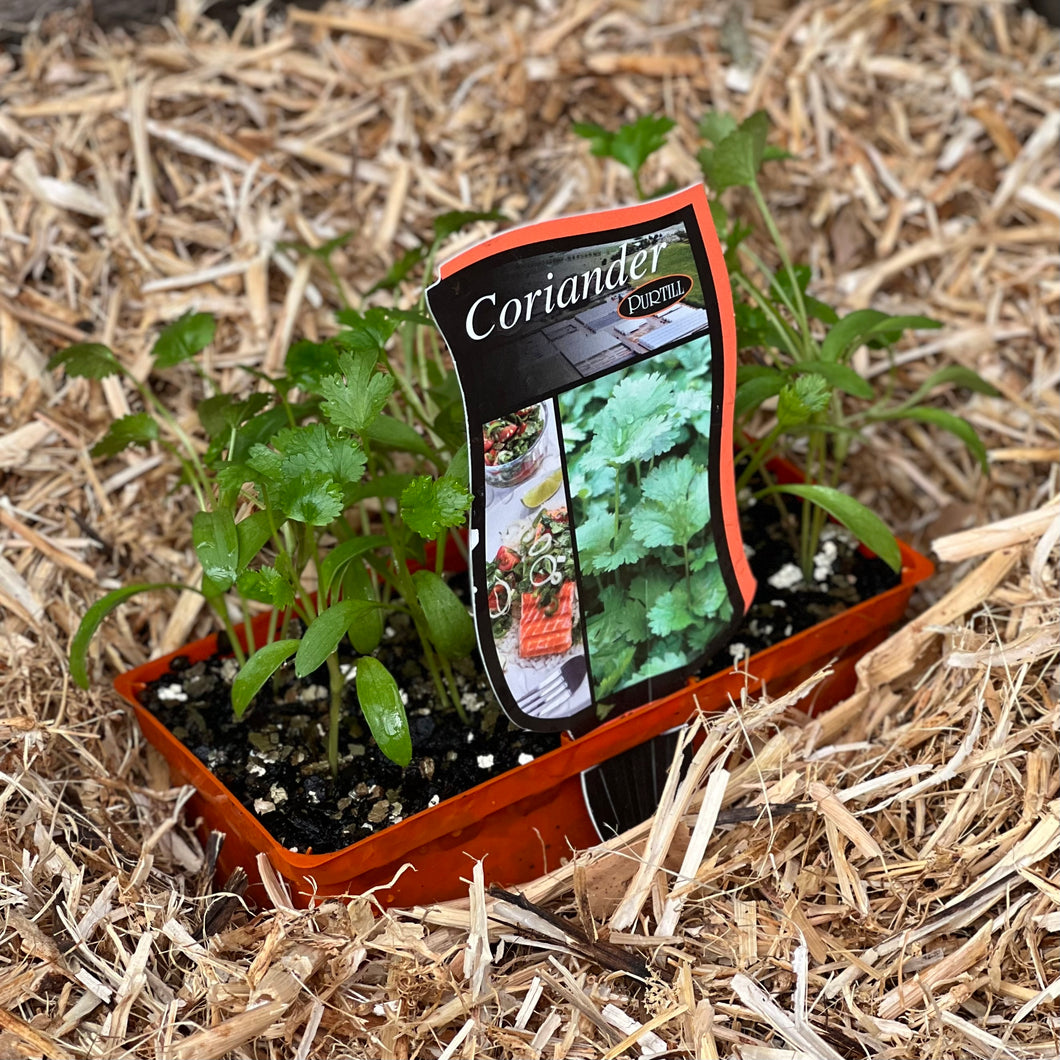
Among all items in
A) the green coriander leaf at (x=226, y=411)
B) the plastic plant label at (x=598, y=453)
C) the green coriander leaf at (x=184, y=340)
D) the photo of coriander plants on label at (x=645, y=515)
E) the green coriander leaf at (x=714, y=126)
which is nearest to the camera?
the plastic plant label at (x=598, y=453)

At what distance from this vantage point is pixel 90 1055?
1102 mm

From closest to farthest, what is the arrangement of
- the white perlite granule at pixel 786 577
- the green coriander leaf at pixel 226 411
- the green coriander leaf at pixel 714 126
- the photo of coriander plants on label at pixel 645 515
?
the photo of coriander plants on label at pixel 645 515
the green coriander leaf at pixel 226 411
the white perlite granule at pixel 786 577
the green coriander leaf at pixel 714 126

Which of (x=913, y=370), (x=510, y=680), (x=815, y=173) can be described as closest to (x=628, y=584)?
(x=510, y=680)

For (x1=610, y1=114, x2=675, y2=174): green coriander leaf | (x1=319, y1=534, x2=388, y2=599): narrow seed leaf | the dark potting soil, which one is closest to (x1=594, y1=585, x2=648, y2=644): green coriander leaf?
the dark potting soil

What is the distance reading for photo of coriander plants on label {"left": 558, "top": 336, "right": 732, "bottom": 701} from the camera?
47.9 inches

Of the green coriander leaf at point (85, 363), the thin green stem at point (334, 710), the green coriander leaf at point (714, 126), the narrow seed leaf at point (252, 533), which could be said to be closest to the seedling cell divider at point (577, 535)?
the thin green stem at point (334, 710)

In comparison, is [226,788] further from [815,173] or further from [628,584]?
[815,173]

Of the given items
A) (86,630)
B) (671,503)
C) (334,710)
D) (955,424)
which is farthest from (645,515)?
(86,630)

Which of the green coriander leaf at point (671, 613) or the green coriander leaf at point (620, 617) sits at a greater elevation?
the green coriander leaf at point (620, 617)

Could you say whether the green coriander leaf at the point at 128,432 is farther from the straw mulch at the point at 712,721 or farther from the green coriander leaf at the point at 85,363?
the straw mulch at the point at 712,721

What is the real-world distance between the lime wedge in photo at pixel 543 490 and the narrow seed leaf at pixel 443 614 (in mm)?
123

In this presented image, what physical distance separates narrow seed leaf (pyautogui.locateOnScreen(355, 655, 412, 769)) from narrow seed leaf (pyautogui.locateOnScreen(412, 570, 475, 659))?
7 cm

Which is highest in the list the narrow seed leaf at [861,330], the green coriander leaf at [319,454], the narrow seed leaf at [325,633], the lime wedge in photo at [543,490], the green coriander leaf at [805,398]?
the green coriander leaf at [319,454]

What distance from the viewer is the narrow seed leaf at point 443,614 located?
1.23 meters
